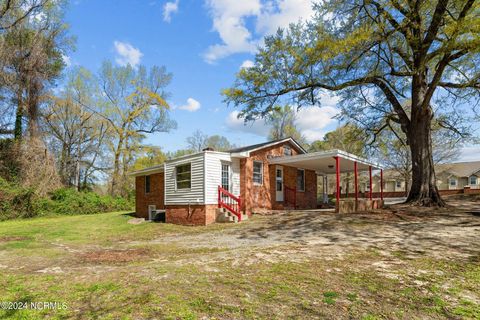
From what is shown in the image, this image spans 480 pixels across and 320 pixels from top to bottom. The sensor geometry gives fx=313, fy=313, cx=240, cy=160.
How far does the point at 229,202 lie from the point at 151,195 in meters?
6.91

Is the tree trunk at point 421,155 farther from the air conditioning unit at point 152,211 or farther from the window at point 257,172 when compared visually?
the air conditioning unit at point 152,211

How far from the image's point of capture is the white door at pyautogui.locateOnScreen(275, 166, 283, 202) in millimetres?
18062

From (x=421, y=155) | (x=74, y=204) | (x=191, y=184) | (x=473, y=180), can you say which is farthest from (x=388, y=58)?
(x=473, y=180)

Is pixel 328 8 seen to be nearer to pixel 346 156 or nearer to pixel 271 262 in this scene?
pixel 346 156

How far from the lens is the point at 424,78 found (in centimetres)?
1542

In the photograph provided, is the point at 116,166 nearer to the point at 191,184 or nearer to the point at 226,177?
the point at 191,184

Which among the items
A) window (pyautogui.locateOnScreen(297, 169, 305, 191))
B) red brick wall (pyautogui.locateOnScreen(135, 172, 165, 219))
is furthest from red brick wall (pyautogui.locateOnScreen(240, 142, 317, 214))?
red brick wall (pyautogui.locateOnScreen(135, 172, 165, 219))

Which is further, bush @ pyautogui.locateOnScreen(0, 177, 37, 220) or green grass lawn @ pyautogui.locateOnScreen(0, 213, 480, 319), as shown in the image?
bush @ pyautogui.locateOnScreen(0, 177, 37, 220)

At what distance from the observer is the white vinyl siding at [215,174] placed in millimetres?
14328

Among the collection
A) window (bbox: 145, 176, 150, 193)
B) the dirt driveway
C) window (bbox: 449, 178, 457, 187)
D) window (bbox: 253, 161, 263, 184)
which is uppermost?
window (bbox: 253, 161, 263, 184)

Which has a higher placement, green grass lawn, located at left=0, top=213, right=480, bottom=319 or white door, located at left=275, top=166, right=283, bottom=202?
white door, located at left=275, top=166, right=283, bottom=202

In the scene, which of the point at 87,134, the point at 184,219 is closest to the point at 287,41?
the point at 184,219

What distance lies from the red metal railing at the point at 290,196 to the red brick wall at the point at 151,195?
731 cm

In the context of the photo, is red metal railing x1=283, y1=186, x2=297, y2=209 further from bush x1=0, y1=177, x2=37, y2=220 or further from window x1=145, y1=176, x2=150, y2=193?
bush x1=0, y1=177, x2=37, y2=220
